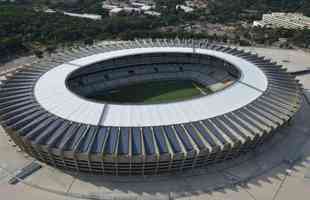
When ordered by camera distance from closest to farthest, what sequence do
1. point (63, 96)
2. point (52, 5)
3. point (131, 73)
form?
1. point (63, 96)
2. point (131, 73)
3. point (52, 5)

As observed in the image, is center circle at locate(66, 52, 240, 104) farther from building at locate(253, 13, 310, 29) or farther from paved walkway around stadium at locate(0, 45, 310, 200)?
building at locate(253, 13, 310, 29)

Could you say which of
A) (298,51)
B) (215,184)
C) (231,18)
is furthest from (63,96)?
(231,18)

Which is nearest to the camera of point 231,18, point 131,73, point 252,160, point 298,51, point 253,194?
point 253,194

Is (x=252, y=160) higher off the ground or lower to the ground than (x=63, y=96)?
lower

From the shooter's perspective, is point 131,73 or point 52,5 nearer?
point 131,73

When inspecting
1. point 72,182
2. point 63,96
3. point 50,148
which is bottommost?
point 72,182

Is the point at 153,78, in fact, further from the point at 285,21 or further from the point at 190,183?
the point at 285,21

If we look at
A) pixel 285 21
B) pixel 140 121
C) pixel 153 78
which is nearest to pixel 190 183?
pixel 140 121

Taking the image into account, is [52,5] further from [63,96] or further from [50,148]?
[50,148]

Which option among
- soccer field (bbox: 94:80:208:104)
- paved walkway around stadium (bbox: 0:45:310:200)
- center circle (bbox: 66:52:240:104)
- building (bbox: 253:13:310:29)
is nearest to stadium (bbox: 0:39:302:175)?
paved walkway around stadium (bbox: 0:45:310:200)
